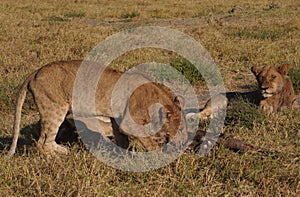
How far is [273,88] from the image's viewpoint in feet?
20.7

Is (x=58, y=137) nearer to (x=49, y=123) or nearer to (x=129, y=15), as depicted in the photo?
(x=49, y=123)

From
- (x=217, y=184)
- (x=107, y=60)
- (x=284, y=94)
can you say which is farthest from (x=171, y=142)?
(x=107, y=60)

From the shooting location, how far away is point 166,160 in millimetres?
4156

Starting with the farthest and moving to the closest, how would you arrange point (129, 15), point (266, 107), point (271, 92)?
1. point (129, 15)
2. point (271, 92)
3. point (266, 107)

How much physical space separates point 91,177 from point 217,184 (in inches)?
41.0

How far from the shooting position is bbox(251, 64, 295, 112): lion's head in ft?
20.6

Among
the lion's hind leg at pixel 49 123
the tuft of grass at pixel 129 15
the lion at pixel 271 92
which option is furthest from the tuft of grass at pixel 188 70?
the tuft of grass at pixel 129 15

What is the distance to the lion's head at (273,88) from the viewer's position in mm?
6273

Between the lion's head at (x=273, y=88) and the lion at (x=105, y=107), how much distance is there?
1767 millimetres

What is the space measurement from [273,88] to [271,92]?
69 mm

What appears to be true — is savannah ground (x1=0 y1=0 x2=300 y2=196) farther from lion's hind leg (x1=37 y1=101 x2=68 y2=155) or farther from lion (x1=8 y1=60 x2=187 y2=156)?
lion (x1=8 y1=60 x2=187 y2=156)

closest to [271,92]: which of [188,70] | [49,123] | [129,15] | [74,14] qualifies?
[188,70]

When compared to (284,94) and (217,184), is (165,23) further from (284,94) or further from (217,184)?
(217,184)

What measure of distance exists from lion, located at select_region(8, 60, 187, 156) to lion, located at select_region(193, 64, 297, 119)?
5.40ft
